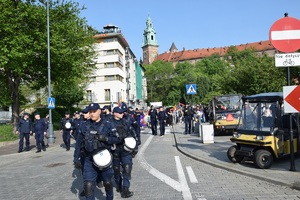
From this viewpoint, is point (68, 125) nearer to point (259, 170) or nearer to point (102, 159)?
point (259, 170)

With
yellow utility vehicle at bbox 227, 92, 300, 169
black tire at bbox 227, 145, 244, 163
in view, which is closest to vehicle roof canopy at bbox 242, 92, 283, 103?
yellow utility vehicle at bbox 227, 92, 300, 169

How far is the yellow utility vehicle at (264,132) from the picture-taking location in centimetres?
895

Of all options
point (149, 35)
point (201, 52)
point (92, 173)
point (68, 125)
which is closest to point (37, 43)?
point (68, 125)

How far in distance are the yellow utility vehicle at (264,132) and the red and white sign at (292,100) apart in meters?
0.91

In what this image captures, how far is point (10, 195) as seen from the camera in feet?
23.9

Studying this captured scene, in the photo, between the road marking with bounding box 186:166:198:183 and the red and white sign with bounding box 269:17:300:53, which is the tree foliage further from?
the red and white sign with bounding box 269:17:300:53

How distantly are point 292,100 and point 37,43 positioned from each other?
19.8m

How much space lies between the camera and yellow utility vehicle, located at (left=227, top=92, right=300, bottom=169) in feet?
29.4

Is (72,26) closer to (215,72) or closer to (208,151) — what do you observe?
(208,151)

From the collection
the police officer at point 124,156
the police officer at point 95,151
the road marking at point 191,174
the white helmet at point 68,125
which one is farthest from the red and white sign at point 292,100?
the white helmet at point 68,125

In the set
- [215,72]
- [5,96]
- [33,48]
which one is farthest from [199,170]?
[215,72]

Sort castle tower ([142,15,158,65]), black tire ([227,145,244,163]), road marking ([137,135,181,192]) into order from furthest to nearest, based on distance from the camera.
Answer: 1. castle tower ([142,15,158,65])
2. black tire ([227,145,244,163])
3. road marking ([137,135,181,192])

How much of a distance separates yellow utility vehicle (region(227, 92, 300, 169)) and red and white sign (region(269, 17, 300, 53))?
1691 millimetres

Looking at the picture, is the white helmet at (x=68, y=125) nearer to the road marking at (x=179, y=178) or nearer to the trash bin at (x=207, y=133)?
the road marking at (x=179, y=178)
